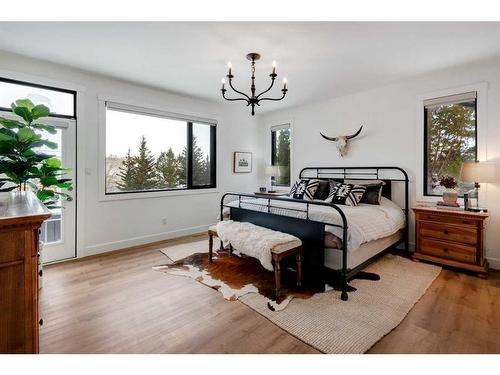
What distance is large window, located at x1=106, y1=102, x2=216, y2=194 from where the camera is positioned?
3.91 metres

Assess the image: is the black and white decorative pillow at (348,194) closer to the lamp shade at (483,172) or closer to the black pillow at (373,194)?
the black pillow at (373,194)

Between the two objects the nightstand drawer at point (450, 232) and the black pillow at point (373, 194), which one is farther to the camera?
the black pillow at point (373, 194)

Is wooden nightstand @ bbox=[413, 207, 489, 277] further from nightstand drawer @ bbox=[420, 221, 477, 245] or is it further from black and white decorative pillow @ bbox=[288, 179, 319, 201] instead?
black and white decorative pillow @ bbox=[288, 179, 319, 201]

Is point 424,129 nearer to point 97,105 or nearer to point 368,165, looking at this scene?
point 368,165

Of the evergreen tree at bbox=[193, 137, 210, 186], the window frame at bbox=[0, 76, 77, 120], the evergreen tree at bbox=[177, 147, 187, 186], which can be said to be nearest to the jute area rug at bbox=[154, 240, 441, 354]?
the evergreen tree at bbox=[177, 147, 187, 186]

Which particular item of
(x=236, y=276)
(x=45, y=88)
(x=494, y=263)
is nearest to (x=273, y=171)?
(x=236, y=276)

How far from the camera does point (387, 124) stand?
13.1ft

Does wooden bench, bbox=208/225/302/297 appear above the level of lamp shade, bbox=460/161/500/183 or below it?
below

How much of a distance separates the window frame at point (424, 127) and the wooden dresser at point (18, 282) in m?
4.18

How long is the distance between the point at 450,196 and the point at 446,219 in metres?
0.35

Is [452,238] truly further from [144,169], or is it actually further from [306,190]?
[144,169]

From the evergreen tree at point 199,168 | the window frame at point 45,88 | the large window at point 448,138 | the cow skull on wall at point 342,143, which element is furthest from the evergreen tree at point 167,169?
the large window at point 448,138

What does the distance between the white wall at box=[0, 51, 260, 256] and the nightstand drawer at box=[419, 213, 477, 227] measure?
135 inches

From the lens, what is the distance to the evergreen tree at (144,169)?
13.6 ft
